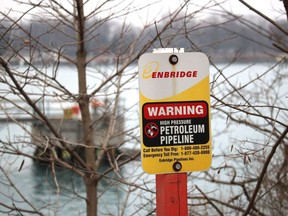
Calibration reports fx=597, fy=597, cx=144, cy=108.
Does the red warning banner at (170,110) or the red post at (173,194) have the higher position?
the red warning banner at (170,110)

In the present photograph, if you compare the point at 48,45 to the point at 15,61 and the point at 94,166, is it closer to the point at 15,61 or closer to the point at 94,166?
the point at 15,61

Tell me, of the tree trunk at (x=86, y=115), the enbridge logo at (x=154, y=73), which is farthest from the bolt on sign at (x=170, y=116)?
the tree trunk at (x=86, y=115)

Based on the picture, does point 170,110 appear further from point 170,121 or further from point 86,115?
point 86,115

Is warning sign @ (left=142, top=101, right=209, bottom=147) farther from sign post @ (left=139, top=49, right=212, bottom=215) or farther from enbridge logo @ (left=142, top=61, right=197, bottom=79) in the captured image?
enbridge logo @ (left=142, top=61, right=197, bottom=79)

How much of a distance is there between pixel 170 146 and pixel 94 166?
3.53 m

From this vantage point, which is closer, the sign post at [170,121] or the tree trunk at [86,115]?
the sign post at [170,121]

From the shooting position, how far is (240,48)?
6.45m

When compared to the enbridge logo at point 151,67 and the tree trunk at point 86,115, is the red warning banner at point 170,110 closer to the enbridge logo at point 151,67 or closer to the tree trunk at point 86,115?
the enbridge logo at point 151,67

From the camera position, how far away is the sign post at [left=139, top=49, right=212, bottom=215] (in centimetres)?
233

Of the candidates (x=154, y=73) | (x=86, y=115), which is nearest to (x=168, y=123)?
(x=154, y=73)

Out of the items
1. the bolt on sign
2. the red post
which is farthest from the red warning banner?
the red post

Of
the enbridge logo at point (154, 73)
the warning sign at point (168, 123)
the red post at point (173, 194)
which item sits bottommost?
the red post at point (173, 194)

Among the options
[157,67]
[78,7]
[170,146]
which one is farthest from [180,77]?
[78,7]

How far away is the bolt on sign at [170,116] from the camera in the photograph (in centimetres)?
233
